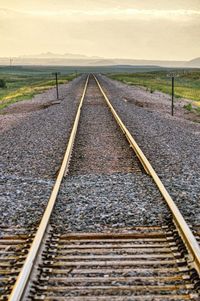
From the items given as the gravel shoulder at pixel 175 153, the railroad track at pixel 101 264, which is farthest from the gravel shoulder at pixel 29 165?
the gravel shoulder at pixel 175 153

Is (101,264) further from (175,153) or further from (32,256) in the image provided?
(175,153)

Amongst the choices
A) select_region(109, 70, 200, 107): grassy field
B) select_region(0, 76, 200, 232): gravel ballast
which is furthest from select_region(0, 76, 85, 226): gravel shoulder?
select_region(109, 70, 200, 107): grassy field

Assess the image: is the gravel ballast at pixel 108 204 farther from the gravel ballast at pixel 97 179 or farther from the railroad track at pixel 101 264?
the railroad track at pixel 101 264

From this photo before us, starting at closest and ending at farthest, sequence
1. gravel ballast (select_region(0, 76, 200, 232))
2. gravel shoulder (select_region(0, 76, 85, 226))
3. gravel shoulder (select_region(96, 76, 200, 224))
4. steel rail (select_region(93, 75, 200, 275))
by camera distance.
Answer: steel rail (select_region(93, 75, 200, 275)) → gravel ballast (select_region(0, 76, 200, 232)) → gravel shoulder (select_region(0, 76, 85, 226)) → gravel shoulder (select_region(96, 76, 200, 224))

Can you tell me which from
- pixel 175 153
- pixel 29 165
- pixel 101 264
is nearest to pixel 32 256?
pixel 101 264

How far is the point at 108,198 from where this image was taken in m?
7.06

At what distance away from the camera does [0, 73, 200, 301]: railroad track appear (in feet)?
13.4

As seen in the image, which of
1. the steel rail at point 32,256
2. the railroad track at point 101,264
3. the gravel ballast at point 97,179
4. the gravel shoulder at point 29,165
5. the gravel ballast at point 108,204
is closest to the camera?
the steel rail at point 32,256

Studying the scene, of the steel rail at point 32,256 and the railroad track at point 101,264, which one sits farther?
the railroad track at point 101,264

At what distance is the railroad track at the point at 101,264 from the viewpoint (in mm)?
4078

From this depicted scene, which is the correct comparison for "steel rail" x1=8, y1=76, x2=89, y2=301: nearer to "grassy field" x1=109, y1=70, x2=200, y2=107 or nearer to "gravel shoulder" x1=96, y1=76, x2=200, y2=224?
"gravel shoulder" x1=96, y1=76, x2=200, y2=224

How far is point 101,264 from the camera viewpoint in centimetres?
470

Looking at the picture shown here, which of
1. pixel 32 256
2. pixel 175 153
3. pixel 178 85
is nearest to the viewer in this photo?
pixel 32 256

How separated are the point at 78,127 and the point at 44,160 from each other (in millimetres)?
5167
